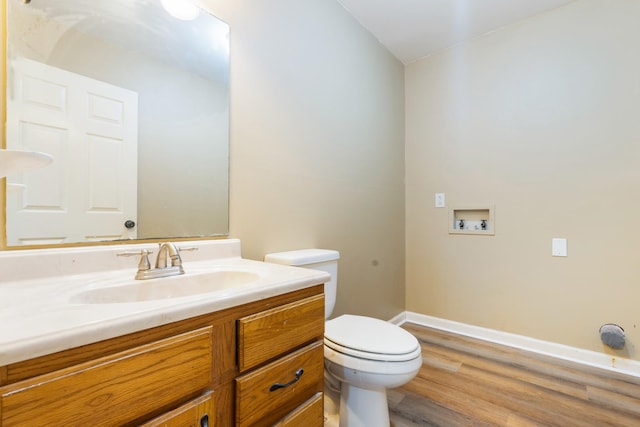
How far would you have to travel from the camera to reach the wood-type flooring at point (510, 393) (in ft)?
4.54

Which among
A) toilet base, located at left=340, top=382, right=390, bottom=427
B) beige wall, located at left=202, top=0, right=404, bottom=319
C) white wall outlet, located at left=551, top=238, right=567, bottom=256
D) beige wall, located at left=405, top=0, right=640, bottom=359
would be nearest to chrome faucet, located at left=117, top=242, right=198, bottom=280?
beige wall, located at left=202, top=0, right=404, bottom=319

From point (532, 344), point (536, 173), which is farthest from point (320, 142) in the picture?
point (532, 344)

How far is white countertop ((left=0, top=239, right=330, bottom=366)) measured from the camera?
17.6 inches

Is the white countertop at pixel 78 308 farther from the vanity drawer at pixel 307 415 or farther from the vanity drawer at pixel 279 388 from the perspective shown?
the vanity drawer at pixel 307 415

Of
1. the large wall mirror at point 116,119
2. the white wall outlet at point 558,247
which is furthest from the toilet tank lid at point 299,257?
the white wall outlet at point 558,247

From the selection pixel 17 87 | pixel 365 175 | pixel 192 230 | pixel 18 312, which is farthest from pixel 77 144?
pixel 365 175

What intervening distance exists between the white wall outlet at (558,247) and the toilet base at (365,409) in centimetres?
163

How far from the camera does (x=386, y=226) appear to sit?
93.9 inches

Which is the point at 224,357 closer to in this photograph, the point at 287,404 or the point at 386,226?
the point at 287,404

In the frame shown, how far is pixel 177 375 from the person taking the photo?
589mm

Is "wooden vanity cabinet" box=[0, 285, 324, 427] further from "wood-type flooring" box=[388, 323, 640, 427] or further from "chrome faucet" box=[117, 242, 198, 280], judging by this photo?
"wood-type flooring" box=[388, 323, 640, 427]

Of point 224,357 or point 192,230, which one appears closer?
point 224,357

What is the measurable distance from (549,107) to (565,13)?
0.62m

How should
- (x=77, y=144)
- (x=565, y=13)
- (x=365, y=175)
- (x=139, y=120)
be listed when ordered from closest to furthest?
1. (x=77, y=144)
2. (x=139, y=120)
3. (x=565, y=13)
4. (x=365, y=175)
